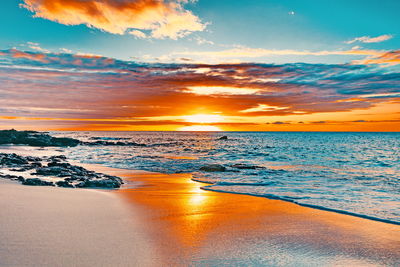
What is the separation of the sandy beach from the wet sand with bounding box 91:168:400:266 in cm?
2

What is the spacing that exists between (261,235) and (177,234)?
1.79 metres

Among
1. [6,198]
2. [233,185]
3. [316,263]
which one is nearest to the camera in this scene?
[316,263]

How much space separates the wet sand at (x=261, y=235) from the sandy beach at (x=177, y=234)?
0.02m

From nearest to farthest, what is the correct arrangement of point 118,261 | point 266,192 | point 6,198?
point 118,261 < point 6,198 < point 266,192

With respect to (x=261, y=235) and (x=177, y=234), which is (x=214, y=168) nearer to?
(x=261, y=235)

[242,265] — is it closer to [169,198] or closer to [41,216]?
[41,216]

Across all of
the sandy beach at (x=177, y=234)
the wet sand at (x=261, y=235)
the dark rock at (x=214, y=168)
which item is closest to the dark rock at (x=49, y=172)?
the sandy beach at (x=177, y=234)

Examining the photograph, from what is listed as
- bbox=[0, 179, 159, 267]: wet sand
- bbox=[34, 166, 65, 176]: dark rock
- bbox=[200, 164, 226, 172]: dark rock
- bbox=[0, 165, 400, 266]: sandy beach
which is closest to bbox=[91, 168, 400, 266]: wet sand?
bbox=[0, 165, 400, 266]: sandy beach

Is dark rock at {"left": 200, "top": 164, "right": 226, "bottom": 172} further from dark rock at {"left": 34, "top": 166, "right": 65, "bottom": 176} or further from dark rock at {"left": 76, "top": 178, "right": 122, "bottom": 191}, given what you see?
dark rock at {"left": 34, "top": 166, "right": 65, "bottom": 176}

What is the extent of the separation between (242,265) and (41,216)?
4.54m

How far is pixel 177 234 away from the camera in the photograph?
5.72 metres

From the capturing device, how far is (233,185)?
1336 centimetres

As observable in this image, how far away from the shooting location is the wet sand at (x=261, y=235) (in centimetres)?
466

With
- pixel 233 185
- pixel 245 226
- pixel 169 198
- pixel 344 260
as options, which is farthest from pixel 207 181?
pixel 344 260
